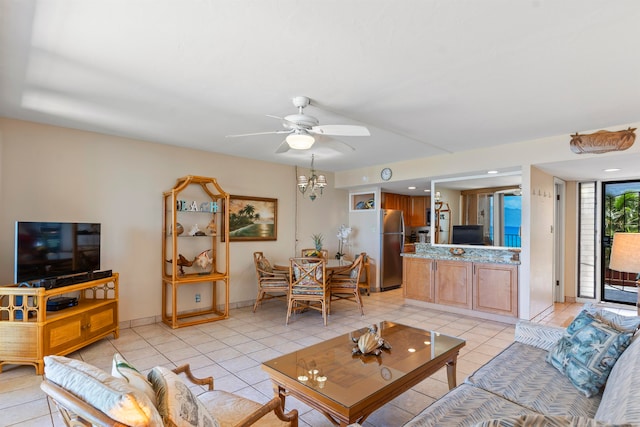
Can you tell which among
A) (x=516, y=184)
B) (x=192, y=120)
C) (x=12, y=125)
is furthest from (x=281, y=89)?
(x=516, y=184)

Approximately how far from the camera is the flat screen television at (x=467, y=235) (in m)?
4.98

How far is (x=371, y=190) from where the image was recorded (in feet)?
22.1

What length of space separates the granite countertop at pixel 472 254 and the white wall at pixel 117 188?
101 inches

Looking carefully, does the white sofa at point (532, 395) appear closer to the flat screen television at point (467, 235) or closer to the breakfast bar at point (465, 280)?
the breakfast bar at point (465, 280)

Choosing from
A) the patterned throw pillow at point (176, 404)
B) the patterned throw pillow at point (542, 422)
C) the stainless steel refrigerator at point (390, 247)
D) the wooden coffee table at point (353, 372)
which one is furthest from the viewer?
the stainless steel refrigerator at point (390, 247)

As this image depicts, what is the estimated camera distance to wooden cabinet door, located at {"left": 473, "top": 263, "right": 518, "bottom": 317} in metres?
4.37

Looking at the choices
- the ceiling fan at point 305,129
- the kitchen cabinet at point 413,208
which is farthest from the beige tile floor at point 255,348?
the kitchen cabinet at point 413,208

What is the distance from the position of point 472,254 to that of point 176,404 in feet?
15.1

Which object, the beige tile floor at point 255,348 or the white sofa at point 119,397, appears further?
the beige tile floor at point 255,348

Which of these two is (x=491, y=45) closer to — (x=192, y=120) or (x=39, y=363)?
(x=192, y=120)

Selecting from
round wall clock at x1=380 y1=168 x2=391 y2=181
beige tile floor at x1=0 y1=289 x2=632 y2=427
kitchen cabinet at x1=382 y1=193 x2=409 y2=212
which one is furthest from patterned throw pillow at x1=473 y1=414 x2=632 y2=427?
kitchen cabinet at x1=382 y1=193 x2=409 y2=212

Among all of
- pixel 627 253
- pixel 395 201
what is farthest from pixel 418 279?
pixel 627 253

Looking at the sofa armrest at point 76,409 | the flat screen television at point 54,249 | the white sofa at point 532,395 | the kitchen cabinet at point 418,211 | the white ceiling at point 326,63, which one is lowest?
the white sofa at point 532,395

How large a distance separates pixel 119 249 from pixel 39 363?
1.54 metres
